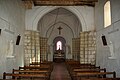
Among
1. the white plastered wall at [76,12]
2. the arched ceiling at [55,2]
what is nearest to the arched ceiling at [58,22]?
the white plastered wall at [76,12]

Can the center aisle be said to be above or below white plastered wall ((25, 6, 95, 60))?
below

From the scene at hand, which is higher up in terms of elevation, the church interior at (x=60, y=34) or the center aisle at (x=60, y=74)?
the church interior at (x=60, y=34)

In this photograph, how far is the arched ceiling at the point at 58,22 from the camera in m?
18.6

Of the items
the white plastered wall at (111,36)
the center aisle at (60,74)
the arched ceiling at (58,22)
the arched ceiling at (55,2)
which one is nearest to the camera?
the white plastered wall at (111,36)

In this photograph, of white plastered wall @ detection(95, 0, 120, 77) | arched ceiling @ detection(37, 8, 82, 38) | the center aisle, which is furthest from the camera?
arched ceiling @ detection(37, 8, 82, 38)

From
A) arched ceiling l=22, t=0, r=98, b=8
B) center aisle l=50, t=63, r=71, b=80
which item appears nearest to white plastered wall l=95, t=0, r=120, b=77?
arched ceiling l=22, t=0, r=98, b=8

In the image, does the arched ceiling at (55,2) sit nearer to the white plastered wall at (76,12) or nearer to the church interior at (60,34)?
the church interior at (60,34)

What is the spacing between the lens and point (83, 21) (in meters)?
12.7

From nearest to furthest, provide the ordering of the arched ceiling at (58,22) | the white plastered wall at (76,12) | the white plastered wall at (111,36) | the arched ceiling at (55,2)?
the white plastered wall at (111,36), the arched ceiling at (55,2), the white plastered wall at (76,12), the arched ceiling at (58,22)

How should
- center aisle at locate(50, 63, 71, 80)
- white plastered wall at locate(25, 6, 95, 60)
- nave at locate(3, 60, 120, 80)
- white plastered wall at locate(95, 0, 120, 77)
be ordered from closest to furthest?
nave at locate(3, 60, 120, 80) < white plastered wall at locate(95, 0, 120, 77) < center aisle at locate(50, 63, 71, 80) < white plastered wall at locate(25, 6, 95, 60)

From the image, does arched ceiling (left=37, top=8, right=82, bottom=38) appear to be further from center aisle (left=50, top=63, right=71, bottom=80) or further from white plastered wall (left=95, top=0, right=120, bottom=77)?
white plastered wall (left=95, top=0, right=120, bottom=77)

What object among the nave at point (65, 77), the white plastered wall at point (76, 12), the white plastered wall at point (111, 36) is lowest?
the nave at point (65, 77)

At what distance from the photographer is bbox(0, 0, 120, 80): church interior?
737 cm

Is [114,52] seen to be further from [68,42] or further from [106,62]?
[68,42]
